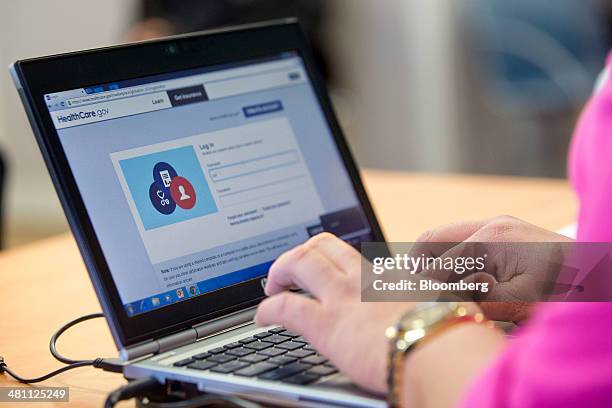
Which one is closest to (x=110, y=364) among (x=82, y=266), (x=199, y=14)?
(x=82, y=266)

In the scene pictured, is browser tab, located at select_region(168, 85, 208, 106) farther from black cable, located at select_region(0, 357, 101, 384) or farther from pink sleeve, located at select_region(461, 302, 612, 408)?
pink sleeve, located at select_region(461, 302, 612, 408)

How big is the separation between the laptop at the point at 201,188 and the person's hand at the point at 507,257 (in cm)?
17

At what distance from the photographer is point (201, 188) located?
937mm

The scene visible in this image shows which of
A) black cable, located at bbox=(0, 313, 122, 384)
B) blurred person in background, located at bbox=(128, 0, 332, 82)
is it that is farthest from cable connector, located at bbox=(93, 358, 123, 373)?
blurred person in background, located at bbox=(128, 0, 332, 82)

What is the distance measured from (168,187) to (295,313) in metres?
0.22

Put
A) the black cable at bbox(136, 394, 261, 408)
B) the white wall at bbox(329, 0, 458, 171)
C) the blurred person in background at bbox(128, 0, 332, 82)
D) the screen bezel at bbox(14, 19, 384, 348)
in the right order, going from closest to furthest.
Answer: the black cable at bbox(136, 394, 261, 408) < the screen bezel at bbox(14, 19, 384, 348) < the blurred person in background at bbox(128, 0, 332, 82) < the white wall at bbox(329, 0, 458, 171)

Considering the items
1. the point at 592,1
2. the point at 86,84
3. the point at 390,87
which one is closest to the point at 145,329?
the point at 86,84

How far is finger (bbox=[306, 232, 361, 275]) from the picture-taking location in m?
0.76

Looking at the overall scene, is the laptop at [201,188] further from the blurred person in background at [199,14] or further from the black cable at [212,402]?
the blurred person in background at [199,14]

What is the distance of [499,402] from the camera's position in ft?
2.05

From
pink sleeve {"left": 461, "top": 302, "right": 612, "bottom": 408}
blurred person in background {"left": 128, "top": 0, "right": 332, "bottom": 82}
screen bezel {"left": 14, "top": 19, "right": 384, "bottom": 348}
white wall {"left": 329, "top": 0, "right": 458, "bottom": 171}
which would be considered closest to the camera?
pink sleeve {"left": 461, "top": 302, "right": 612, "bottom": 408}

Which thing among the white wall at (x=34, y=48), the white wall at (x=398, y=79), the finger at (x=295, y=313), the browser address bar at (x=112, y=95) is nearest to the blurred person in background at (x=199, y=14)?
the white wall at (x=398, y=79)

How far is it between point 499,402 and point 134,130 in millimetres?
438

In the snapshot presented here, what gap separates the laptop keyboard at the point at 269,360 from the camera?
0.74 metres
